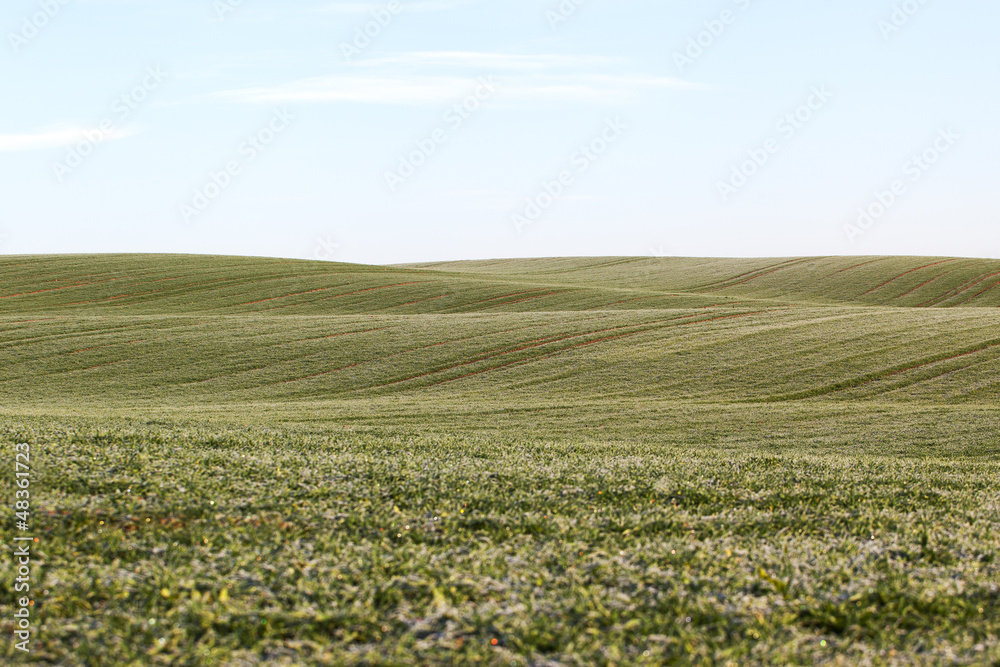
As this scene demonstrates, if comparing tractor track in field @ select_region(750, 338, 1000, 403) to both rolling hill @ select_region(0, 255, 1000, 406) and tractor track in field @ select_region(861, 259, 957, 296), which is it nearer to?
rolling hill @ select_region(0, 255, 1000, 406)

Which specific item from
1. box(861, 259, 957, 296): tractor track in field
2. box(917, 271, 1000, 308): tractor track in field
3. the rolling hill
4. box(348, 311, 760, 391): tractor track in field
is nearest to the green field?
the rolling hill

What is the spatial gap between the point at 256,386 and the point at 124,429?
12364mm

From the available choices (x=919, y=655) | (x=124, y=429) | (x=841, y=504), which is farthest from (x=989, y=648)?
(x=124, y=429)

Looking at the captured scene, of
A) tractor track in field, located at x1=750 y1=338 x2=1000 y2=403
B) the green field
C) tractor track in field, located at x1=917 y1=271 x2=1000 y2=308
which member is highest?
tractor track in field, located at x1=917 y1=271 x2=1000 y2=308

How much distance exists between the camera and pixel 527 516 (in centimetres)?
831

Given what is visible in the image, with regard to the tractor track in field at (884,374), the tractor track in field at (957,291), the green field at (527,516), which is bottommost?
the green field at (527,516)

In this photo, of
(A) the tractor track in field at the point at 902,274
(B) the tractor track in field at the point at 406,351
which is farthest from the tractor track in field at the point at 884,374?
Result: (A) the tractor track in field at the point at 902,274

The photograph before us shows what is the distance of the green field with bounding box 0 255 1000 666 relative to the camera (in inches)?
218

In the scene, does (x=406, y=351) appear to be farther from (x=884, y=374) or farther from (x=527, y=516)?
(x=527, y=516)

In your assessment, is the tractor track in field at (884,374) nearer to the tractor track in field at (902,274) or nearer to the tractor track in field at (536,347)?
the tractor track in field at (536,347)

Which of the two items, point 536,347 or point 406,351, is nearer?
point 406,351

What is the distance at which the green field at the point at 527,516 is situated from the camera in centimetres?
554

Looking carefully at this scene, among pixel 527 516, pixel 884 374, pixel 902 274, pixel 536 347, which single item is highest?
pixel 902 274

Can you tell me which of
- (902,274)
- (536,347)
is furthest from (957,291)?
(536,347)
